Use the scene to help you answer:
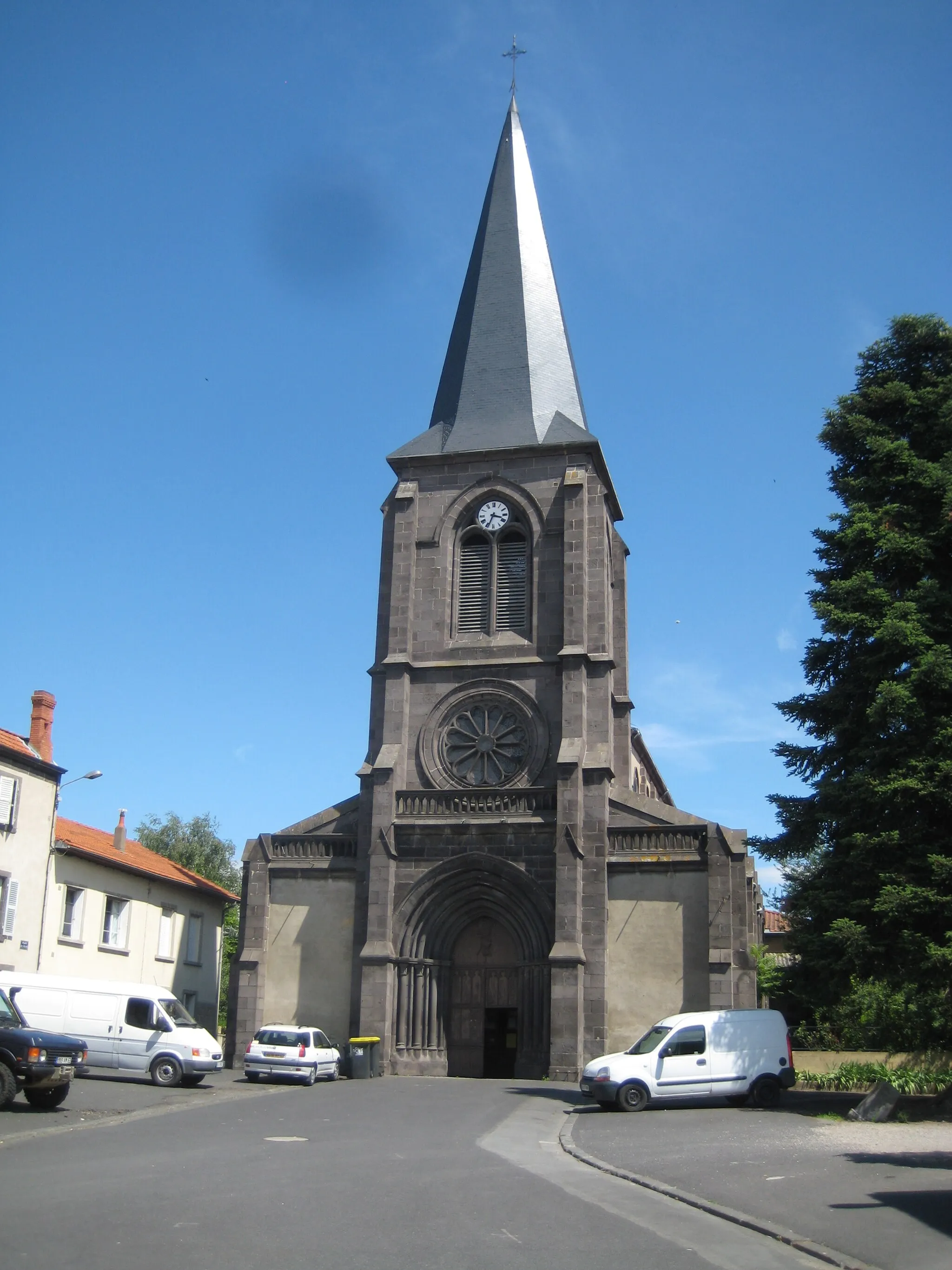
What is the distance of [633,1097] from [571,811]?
10.2 meters

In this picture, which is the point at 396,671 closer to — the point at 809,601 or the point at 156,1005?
the point at 156,1005

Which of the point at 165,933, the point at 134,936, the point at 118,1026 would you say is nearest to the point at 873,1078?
the point at 118,1026

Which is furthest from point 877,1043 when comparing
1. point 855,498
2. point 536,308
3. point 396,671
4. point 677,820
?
point 536,308

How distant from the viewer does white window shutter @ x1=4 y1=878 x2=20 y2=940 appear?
2900 cm

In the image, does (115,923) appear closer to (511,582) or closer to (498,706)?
(498,706)

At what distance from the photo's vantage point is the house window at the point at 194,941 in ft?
132

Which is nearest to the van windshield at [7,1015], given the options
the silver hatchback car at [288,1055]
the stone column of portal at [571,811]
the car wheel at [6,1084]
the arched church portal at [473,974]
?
the car wheel at [6,1084]

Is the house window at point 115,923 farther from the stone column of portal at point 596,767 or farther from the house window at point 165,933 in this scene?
the stone column of portal at point 596,767

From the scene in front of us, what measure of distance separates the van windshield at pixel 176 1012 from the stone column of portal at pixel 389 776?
228 inches

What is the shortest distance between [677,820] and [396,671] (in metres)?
8.38

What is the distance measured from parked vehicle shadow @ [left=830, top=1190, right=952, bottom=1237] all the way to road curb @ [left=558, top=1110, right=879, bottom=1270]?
973 millimetres

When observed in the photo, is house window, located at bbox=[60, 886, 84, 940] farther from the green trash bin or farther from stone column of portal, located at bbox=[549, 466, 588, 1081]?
stone column of portal, located at bbox=[549, 466, 588, 1081]

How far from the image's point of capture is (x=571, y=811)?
30.0m

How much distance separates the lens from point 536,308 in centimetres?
3781
